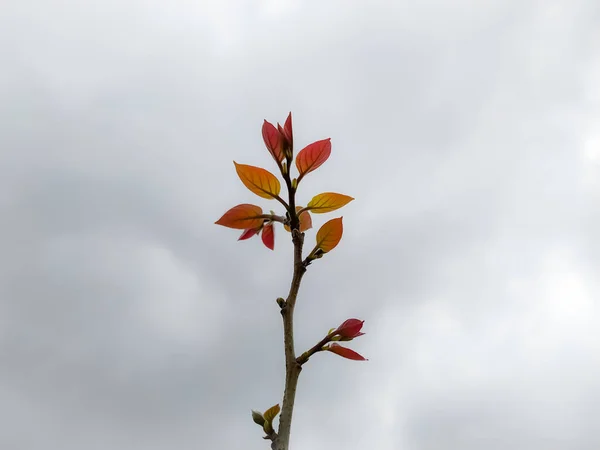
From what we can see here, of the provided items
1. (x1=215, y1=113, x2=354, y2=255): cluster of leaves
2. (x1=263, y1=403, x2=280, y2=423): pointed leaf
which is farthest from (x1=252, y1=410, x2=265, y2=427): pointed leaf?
(x1=215, y1=113, x2=354, y2=255): cluster of leaves

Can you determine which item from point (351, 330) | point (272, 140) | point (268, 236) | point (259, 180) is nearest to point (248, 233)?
point (268, 236)

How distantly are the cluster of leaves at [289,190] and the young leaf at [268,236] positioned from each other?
18 mm

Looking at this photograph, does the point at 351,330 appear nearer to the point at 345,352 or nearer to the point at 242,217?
the point at 345,352

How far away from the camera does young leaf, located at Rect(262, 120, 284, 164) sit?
192cm

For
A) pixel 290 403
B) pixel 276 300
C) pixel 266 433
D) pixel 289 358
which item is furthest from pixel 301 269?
pixel 266 433

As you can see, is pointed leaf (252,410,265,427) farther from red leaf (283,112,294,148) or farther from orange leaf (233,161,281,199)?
red leaf (283,112,294,148)

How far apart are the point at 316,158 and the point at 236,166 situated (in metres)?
0.29

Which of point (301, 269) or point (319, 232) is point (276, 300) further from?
point (319, 232)

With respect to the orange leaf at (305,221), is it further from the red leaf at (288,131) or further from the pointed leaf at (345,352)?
the pointed leaf at (345,352)

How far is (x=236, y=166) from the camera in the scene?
1.93 m

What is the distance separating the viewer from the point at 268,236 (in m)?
2.09

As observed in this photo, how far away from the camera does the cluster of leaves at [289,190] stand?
1916 millimetres

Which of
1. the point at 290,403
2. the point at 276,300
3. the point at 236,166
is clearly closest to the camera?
the point at 290,403

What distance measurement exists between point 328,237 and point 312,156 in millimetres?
297
